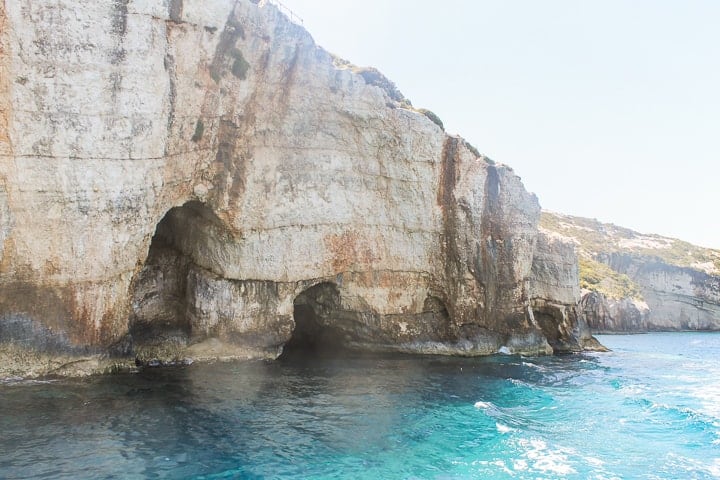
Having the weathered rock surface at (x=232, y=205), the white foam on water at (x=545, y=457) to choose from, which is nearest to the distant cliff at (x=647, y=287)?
the weathered rock surface at (x=232, y=205)

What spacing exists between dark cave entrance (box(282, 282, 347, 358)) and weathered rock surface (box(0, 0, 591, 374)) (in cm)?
15

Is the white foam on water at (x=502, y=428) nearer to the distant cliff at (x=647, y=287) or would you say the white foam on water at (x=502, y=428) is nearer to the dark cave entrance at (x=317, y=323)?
the dark cave entrance at (x=317, y=323)

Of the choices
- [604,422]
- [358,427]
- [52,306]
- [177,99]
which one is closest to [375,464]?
[358,427]

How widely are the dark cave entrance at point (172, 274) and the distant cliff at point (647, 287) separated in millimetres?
53568

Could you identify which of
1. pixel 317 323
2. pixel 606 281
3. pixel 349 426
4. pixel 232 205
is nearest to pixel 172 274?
pixel 232 205

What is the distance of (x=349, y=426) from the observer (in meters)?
16.9

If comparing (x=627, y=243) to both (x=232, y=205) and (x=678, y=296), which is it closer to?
(x=678, y=296)

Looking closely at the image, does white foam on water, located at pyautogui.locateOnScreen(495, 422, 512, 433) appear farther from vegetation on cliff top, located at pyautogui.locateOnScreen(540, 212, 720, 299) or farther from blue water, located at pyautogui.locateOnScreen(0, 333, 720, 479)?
vegetation on cliff top, located at pyautogui.locateOnScreen(540, 212, 720, 299)

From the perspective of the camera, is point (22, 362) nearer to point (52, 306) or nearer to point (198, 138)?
point (52, 306)

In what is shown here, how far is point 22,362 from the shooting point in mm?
18875

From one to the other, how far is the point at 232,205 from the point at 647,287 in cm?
7365

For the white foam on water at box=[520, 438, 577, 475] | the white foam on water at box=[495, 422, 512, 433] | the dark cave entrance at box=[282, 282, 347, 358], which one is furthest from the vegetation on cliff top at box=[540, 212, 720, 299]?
the white foam on water at box=[520, 438, 577, 475]

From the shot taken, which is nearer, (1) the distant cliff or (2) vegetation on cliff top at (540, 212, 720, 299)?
(1) the distant cliff

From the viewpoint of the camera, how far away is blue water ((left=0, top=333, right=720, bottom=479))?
13336mm
